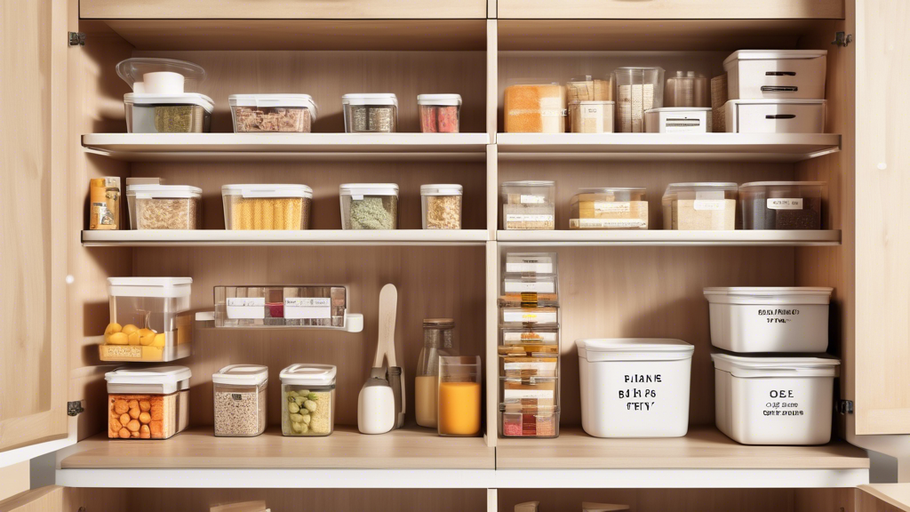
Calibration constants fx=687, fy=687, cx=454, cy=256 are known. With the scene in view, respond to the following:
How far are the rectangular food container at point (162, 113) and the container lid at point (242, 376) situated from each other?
2.35 feet

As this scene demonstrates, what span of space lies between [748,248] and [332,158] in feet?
4.55

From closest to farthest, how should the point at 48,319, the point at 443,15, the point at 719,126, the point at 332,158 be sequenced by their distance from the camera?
the point at 48,319, the point at 443,15, the point at 719,126, the point at 332,158

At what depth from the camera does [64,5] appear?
1824mm

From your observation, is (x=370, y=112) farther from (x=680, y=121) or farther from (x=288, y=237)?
(x=680, y=121)

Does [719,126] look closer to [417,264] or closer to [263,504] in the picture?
[417,264]

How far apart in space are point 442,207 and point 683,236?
68 cm

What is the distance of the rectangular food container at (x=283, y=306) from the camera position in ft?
6.59

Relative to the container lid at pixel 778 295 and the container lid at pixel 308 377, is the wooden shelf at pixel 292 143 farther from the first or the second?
the container lid at pixel 778 295

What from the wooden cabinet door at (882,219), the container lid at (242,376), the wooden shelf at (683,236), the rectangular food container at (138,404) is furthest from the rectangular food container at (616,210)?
the rectangular food container at (138,404)

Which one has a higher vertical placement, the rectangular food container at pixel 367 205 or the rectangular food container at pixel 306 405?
the rectangular food container at pixel 367 205

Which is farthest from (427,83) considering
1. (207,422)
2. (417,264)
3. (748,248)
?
(207,422)

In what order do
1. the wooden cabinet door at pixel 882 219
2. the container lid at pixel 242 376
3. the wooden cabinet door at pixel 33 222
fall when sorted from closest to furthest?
the wooden cabinet door at pixel 33 222, the wooden cabinet door at pixel 882 219, the container lid at pixel 242 376

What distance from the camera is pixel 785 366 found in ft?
6.27

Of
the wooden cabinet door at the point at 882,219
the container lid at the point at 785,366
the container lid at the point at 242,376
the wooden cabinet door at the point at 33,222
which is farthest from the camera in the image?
the container lid at the point at 242,376
